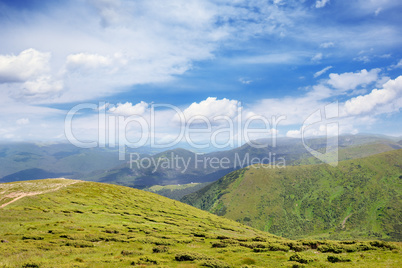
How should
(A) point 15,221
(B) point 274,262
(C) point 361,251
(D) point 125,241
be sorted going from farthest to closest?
(A) point 15,221, (D) point 125,241, (C) point 361,251, (B) point 274,262

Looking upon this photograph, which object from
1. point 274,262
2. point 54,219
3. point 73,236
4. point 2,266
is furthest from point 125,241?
point 274,262

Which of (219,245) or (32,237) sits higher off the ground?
(32,237)

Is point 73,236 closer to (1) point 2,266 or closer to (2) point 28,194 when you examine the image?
(1) point 2,266

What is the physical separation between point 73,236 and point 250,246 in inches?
1268

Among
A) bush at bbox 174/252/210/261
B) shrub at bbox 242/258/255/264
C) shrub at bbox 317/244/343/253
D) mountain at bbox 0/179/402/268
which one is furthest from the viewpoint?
shrub at bbox 317/244/343/253

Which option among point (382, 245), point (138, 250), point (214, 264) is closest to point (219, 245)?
point (138, 250)

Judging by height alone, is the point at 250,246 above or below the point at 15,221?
below

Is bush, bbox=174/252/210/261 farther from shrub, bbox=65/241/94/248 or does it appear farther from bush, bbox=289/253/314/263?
shrub, bbox=65/241/94/248

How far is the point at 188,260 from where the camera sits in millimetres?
28938

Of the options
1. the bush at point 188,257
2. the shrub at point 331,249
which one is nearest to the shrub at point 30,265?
the bush at point 188,257

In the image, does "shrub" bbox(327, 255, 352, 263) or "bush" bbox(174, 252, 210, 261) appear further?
"bush" bbox(174, 252, 210, 261)

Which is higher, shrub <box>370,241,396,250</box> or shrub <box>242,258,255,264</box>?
shrub <box>242,258,255,264</box>

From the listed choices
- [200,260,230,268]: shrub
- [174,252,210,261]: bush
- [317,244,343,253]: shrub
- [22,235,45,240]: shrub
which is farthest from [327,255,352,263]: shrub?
[22,235,45,240]: shrub

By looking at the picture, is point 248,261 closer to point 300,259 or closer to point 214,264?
point 214,264
